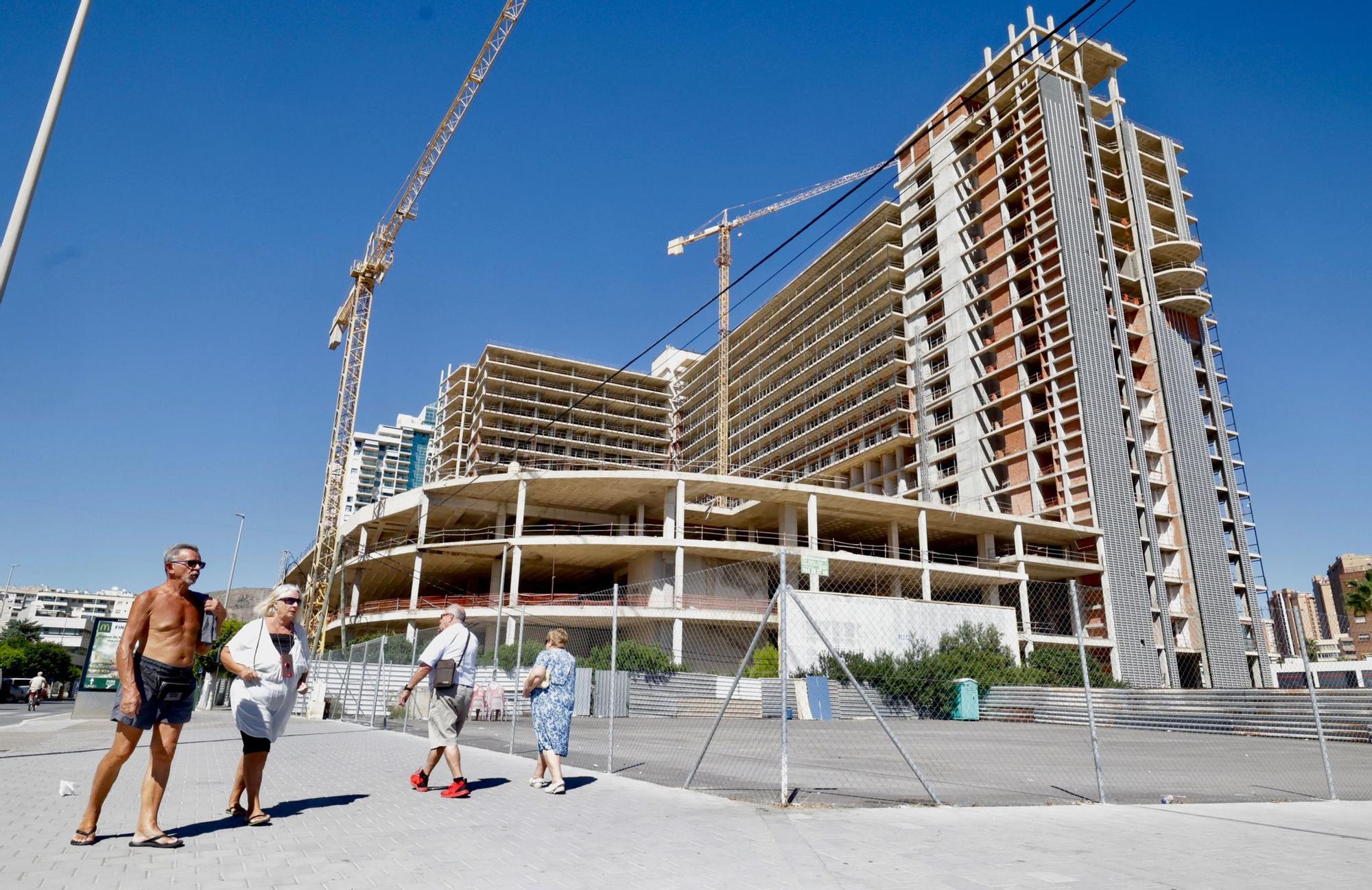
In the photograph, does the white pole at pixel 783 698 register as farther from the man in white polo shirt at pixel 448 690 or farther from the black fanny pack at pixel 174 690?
the black fanny pack at pixel 174 690

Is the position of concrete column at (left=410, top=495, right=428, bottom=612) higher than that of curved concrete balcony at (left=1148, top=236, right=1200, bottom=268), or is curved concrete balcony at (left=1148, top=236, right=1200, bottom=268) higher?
curved concrete balcony at (left=1148, top=236, right=1200, bottom=268)

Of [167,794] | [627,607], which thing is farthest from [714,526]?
[167,794]

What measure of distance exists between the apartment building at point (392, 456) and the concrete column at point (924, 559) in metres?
116

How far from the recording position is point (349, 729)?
1633cm

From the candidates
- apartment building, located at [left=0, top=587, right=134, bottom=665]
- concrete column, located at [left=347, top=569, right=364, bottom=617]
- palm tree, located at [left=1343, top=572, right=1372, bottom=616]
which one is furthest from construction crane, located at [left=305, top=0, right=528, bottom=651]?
apartment building, located at [left=0, top=587, right=134, bottom=665]

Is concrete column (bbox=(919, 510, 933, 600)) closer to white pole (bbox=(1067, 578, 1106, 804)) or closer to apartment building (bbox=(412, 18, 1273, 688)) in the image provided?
apartment building (bbox=(412, 18, 1273, 688))

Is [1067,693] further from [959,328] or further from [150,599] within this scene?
[959,328]

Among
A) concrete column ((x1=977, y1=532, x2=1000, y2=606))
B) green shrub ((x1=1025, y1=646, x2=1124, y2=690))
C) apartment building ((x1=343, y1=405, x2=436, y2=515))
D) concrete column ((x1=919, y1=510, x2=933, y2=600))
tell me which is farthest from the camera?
apartment building ((x1=343, y1=405, x2=436, y2=515))

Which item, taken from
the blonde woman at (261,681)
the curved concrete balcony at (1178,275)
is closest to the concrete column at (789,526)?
the curved concrete balcony at (1178,275)

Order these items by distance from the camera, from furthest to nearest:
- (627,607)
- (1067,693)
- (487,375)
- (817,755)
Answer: (487,375), (627,607), (1067,693), (817,755)

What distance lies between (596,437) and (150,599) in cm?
8892

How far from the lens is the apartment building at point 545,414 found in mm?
85438

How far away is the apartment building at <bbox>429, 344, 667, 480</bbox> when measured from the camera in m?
85.4

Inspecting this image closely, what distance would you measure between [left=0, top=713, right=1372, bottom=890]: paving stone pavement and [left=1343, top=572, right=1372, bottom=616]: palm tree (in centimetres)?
4602
